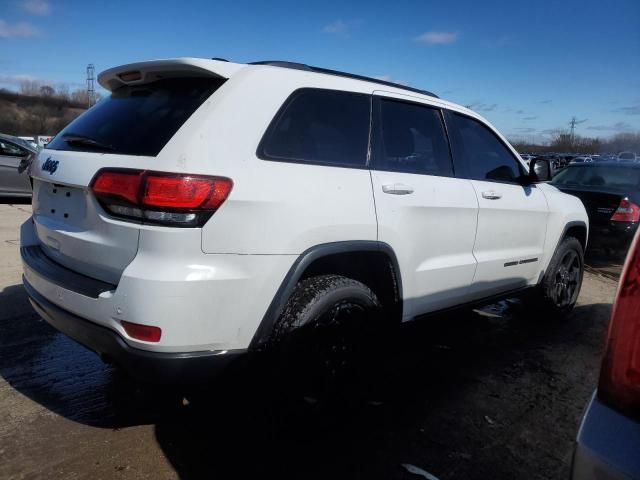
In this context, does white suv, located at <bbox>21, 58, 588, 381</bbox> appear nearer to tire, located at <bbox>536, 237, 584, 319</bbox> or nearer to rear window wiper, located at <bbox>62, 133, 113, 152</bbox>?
rear window wiper, located at <bbox>62, 133, 113, 152</bbox>

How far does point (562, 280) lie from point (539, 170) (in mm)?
1304

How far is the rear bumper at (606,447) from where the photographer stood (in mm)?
1145

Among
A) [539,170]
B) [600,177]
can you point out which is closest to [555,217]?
[539,170]

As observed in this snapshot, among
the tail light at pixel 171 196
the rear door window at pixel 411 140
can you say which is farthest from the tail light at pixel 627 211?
the tail light at pixel 171 196

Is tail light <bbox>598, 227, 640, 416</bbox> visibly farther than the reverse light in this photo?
No

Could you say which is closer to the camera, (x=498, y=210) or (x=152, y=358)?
(x=152, y=358)

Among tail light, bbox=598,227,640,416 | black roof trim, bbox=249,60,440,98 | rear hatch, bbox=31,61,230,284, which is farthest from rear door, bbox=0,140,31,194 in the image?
tail light, bbox=598,227,640,416

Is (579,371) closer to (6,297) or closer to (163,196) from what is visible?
(163,196)

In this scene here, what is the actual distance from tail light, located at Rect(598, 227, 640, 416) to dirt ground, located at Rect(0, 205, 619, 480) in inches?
52.0

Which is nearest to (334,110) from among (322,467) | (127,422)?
(322,467)

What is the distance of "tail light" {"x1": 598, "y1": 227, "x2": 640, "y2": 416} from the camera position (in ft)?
4.08

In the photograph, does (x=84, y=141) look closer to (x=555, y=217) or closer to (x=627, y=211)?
(x=555, y=217)

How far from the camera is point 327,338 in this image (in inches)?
99.7

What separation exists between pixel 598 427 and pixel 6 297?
4.90 metres
